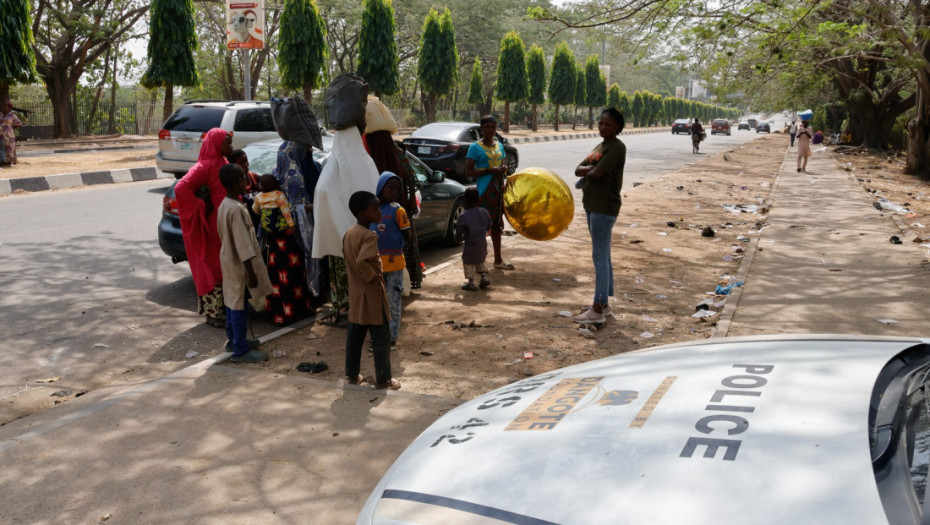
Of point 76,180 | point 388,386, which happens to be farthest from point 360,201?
point 76,180

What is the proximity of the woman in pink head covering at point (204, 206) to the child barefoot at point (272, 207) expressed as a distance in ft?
1.07

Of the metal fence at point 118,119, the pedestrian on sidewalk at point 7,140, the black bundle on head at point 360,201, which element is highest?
the metal fence at point 118,119

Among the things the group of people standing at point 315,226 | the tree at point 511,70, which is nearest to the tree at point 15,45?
the group of people standing at point 315,226

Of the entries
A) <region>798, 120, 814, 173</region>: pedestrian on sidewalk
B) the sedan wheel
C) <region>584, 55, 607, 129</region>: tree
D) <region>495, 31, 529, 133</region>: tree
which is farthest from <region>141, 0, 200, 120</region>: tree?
<region>584, 55, 607, 129</region>: tree

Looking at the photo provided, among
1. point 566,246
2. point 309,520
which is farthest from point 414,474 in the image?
point 566,246

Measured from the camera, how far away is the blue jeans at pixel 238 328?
207 inches

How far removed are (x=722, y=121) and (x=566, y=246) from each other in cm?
6144

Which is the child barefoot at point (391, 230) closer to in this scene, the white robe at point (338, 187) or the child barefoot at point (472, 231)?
the white robe at point (338, 187)

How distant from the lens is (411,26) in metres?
47.4

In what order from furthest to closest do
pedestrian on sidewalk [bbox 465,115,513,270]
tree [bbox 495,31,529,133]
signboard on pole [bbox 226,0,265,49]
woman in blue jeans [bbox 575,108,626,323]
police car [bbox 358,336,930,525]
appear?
tree [bbox 495,31,529,133] → signboard on pole [bbox 226,0,265,49] → pedestrian on sidewalk [bbox 465,115,513,270] → woman in blue jeans [bbox 575,108,626,323] → police car [bbox 358,336,930,525]

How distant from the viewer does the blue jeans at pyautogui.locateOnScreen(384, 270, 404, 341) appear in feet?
18.2

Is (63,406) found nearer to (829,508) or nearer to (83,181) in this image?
(829,508)

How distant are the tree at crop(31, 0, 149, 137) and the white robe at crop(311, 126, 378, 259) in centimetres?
2625

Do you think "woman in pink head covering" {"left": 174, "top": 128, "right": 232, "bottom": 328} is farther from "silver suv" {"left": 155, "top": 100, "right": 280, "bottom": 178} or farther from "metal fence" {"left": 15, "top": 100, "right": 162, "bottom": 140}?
"metal fence" {"left": 15, "top": 100, "right": 162, "bottom": 140}
